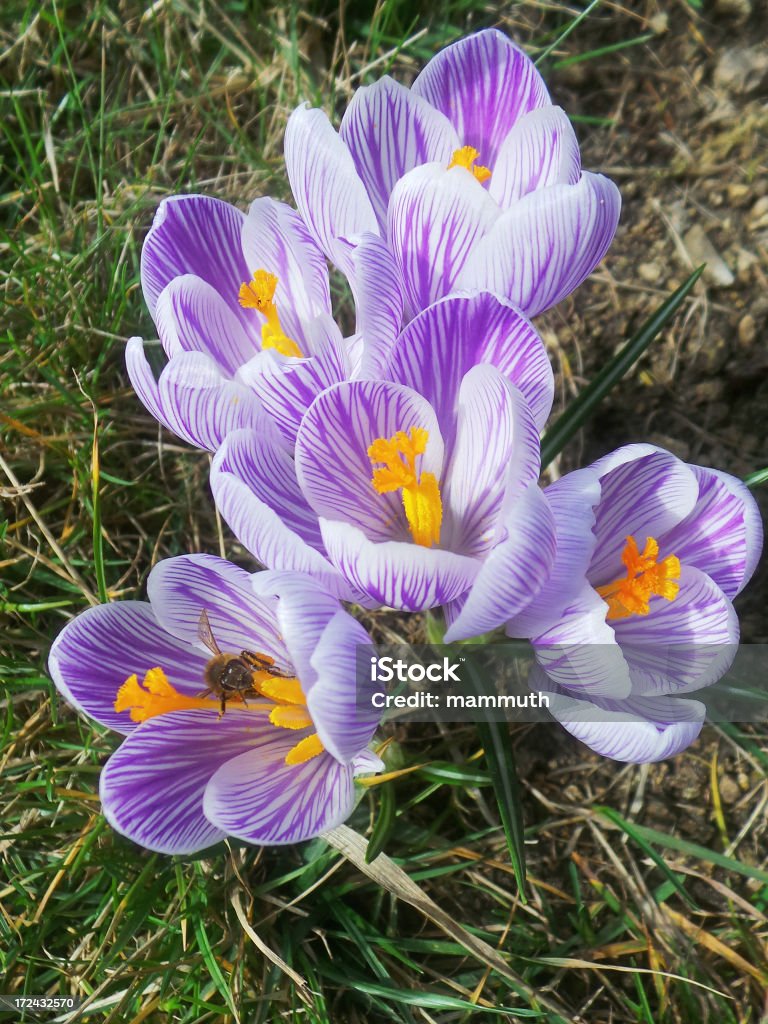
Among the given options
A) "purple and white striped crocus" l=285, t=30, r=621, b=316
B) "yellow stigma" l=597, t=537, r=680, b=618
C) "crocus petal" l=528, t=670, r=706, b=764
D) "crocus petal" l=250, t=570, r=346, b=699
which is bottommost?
"crocus petal" l=528, t=670, r=706, b=764

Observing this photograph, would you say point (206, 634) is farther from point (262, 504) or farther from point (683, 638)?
point (683, 638)

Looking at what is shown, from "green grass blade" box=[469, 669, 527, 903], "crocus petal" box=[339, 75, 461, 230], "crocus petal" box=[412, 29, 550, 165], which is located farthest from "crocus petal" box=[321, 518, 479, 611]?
"crocus petal" box=[412, 29, 550, 165]

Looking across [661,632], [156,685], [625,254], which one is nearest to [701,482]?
[661,632]

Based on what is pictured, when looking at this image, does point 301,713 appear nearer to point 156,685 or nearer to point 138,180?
point 156,685

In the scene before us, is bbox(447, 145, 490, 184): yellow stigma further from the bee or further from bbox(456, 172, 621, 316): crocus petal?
the bee

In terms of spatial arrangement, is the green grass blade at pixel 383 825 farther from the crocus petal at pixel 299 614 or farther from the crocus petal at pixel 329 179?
the crocus petal at pixel 329 179
